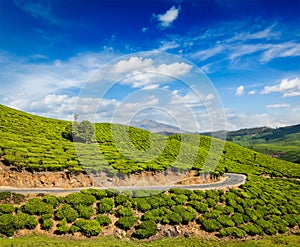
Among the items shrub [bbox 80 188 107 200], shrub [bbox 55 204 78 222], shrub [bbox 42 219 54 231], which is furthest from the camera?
shrub [bbox 80 188 107 200]

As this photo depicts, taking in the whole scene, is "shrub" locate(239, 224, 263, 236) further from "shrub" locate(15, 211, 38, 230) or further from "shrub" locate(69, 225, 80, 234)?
"shrub" locate(15, 211, 38, 230)

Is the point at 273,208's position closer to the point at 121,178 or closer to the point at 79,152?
the point at 121,178

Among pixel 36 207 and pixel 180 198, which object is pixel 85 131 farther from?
pixel 36 207

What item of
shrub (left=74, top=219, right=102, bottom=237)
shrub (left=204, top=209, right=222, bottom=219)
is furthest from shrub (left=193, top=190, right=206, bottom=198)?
shrub (left=74, top=219, right=102, bottom=237)

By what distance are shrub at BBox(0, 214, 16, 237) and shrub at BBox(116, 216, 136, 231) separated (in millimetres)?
10134

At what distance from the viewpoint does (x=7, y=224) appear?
22938 millimetres

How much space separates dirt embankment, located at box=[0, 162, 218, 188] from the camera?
35156mm

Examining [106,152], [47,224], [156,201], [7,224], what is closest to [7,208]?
[7,224]

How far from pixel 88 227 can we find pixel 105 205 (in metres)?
4.16

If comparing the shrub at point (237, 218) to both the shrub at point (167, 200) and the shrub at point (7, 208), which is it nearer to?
the shrub at point (167, 200)

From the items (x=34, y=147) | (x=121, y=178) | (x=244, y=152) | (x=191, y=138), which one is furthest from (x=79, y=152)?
(x=244, y=152)

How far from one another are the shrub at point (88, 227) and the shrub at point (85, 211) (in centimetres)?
96

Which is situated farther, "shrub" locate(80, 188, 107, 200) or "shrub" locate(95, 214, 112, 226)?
"shrub" locate(80, 188, 107, 200)

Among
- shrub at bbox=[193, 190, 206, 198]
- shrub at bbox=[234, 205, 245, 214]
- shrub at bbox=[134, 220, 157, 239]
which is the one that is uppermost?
shrub at bbox=[193, 190, 206, 198]
